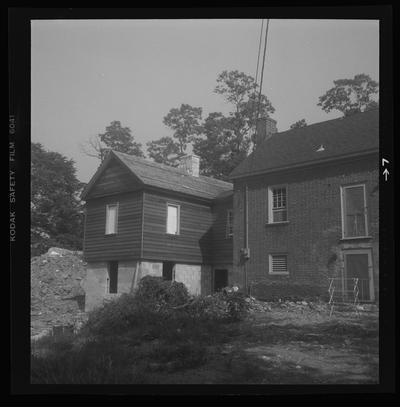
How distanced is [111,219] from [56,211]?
10.2 m

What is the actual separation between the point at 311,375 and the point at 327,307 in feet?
24.0

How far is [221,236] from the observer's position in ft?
72.2

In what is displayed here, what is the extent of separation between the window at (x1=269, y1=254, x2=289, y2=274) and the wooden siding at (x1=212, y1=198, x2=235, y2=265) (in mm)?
3439

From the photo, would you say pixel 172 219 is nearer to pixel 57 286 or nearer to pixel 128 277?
pixel 128 277

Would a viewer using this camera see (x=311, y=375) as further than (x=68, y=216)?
No

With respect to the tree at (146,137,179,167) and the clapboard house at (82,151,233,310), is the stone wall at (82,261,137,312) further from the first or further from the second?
the tree at (146,137,179,167)

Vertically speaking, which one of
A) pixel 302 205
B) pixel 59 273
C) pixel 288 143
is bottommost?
pixel 59 273

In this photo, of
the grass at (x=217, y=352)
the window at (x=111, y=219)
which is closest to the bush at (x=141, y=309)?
the grass at (x=217, y=352)

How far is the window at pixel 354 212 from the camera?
15867mm

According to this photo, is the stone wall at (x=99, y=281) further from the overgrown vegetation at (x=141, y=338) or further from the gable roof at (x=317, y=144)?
the gable roof at (x=317, y=144)

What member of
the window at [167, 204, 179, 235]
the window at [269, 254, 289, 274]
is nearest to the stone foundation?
the window at [167, 204, 179, 235]

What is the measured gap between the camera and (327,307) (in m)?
15.1
